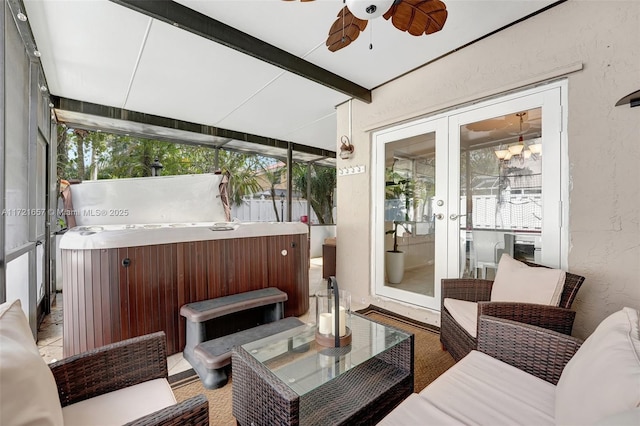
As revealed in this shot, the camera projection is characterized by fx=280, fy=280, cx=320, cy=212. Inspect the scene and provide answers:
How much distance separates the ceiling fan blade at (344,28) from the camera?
1.77 metres

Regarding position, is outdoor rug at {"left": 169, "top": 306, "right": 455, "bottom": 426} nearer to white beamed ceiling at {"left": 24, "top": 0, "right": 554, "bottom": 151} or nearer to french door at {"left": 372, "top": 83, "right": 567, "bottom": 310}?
french door at {"left": 372, "top": 83, "right": 567, "bottom": 310}

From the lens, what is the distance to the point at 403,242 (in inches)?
127

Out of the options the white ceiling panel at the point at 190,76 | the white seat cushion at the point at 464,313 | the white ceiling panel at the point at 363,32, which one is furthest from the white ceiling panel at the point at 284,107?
the white seat cushion at the point at 464,313

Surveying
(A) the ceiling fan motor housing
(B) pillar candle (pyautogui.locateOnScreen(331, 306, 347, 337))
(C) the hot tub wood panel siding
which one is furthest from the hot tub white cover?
(A) the ceiling fan motor housing

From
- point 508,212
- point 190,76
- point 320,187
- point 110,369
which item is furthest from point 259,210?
point 110,369

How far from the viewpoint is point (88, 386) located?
1088 mm

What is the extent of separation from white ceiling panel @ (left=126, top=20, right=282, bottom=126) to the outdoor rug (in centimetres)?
267

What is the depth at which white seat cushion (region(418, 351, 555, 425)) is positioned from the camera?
0.99m

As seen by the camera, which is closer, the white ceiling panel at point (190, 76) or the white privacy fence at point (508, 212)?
the white privacy fence at point (508, 212)

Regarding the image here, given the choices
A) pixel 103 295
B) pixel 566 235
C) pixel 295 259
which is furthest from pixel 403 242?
pixel 103 295

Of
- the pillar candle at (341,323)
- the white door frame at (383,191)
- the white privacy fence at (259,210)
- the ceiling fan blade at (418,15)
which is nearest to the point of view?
the pillar candle at (341,323)

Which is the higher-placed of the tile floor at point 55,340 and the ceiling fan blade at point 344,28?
the ceiling fan blade at point 344,28

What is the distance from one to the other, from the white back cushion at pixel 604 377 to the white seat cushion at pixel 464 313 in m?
0.72

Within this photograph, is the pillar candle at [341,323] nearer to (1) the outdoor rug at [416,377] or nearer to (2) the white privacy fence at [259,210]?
(1) the outdoor rug at [416,377]
